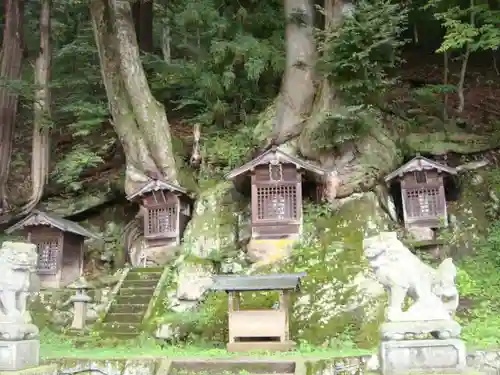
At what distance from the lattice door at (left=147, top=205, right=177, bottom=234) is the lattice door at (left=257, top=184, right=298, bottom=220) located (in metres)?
2.67

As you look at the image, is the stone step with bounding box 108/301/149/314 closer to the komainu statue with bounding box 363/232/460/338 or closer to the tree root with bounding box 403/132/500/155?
the komainu statue with bounding box 363/232/460/338

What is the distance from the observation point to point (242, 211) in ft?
47.8

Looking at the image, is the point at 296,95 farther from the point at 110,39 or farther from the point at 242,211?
the point at 110,39

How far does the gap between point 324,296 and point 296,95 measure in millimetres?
6536

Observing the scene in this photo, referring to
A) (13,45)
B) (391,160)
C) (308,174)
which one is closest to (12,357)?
(308,174)

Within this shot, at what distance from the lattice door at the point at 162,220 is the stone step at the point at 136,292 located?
222 cm

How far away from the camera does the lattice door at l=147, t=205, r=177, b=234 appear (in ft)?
48.4

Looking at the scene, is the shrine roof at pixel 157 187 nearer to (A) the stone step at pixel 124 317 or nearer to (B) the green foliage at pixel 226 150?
(B) the green foliage at pixel 226 150

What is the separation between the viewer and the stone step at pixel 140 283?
13070mm

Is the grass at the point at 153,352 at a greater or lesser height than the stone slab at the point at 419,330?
lesser

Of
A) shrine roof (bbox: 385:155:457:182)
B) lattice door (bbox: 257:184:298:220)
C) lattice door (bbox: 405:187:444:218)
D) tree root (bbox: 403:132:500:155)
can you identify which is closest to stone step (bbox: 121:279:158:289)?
lattice door (bbox: 257:184:298:220)

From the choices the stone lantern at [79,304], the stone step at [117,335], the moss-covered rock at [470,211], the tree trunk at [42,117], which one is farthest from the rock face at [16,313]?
the moss-covered rock at [470,211]

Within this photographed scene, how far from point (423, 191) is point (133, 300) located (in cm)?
750

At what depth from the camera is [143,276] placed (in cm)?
1351
